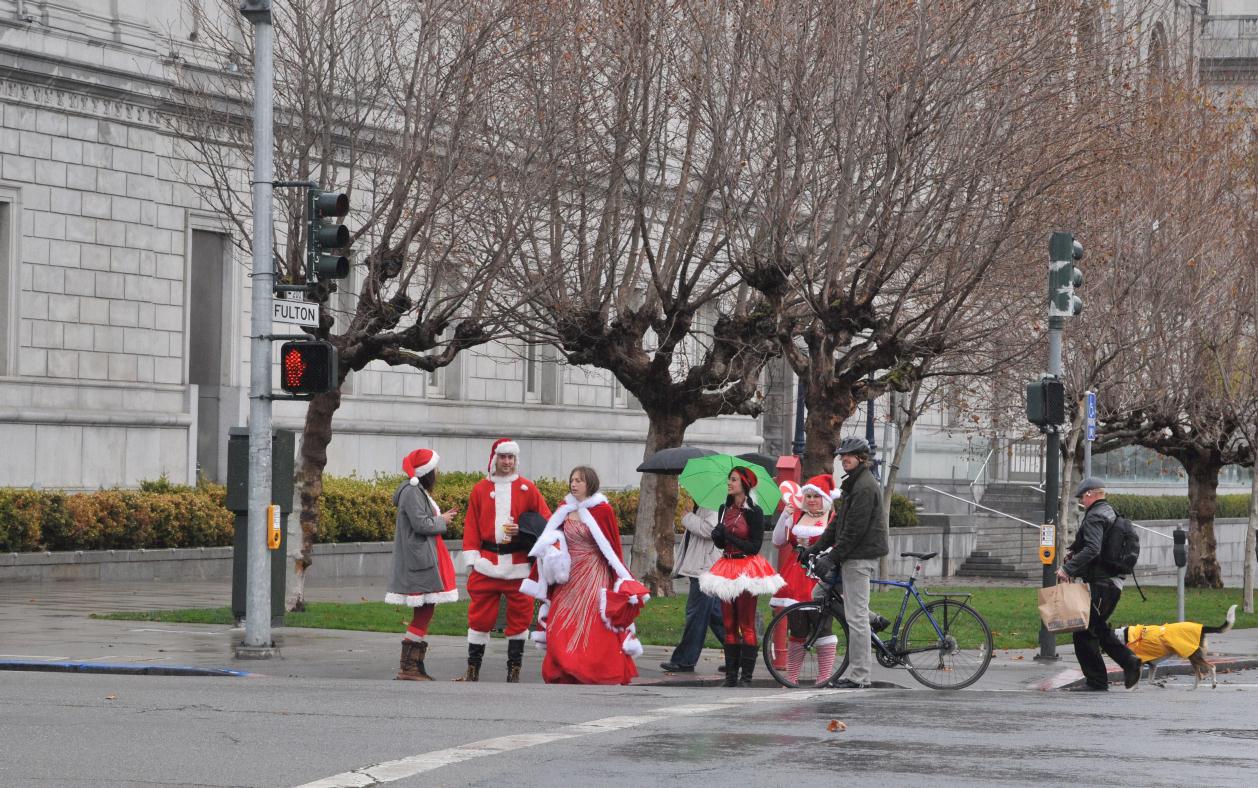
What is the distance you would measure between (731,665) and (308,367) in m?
4.27

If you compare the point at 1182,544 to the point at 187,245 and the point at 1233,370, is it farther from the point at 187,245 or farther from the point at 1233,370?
the point at 187,245

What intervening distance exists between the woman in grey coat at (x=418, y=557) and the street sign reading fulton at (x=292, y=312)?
190 cm

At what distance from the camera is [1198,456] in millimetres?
34375

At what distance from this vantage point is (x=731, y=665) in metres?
14.8

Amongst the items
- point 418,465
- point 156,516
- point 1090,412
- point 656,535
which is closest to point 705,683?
point 418,465

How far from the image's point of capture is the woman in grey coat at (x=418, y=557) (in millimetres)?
14695

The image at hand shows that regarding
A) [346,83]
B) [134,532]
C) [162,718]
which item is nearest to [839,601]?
[162,718]

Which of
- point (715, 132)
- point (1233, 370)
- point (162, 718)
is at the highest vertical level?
point (715, 132)

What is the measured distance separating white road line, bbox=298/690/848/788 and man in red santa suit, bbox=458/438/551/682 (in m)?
2.58

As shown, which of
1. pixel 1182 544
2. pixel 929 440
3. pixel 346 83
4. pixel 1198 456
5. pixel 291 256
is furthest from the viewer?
pixel 929 440

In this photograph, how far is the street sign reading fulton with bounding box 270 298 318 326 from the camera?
15.9 meters

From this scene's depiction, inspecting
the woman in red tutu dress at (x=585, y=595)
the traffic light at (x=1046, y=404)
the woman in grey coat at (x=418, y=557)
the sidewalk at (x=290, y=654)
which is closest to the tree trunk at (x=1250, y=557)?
the sidewalk at (x=290, y=654)

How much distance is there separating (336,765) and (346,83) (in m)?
12.5

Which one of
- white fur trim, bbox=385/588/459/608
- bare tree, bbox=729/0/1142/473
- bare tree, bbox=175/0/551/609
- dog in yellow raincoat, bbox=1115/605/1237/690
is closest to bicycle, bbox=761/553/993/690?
dog in yellow raincoat, bbox=1115/605/1237/690
